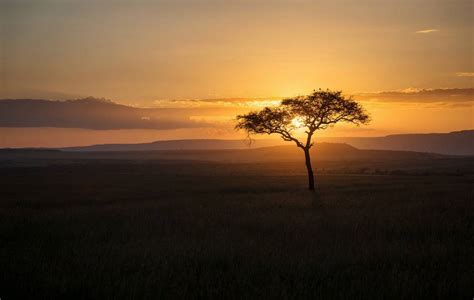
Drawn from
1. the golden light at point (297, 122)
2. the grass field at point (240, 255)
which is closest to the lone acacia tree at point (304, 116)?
the golden light at point (297, 122)

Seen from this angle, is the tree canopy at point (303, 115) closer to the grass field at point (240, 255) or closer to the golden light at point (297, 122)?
the golden light at point (297, 122)

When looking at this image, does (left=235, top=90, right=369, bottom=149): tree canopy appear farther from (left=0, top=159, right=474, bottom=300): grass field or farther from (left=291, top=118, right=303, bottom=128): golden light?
(left=0, top=159, right=474, bottom=300): grass field

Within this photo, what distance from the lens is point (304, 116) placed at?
45.7 m

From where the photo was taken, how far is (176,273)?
11125 millimetres

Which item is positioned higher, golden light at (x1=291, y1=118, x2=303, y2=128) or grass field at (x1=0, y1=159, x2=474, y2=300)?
golden light at (x1=291, y1=118, x2=303, y2=128)

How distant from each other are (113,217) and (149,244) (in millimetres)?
8208

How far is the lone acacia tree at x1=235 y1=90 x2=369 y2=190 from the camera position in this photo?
44.7 m

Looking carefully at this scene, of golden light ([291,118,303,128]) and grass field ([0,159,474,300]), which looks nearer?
grass field ([0,159,474,300])

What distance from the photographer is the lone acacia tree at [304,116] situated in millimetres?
44688

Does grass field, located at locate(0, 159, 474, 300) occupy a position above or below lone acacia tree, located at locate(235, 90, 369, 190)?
below

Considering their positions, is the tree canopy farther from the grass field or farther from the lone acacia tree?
the grass field

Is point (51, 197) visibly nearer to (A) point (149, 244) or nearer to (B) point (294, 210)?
(B) point (294, 210)

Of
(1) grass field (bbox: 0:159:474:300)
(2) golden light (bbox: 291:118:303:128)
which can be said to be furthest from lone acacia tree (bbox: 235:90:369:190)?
(1) grass field (bbox: 0:159:474:300)

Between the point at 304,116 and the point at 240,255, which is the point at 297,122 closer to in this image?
the point at 304,116
